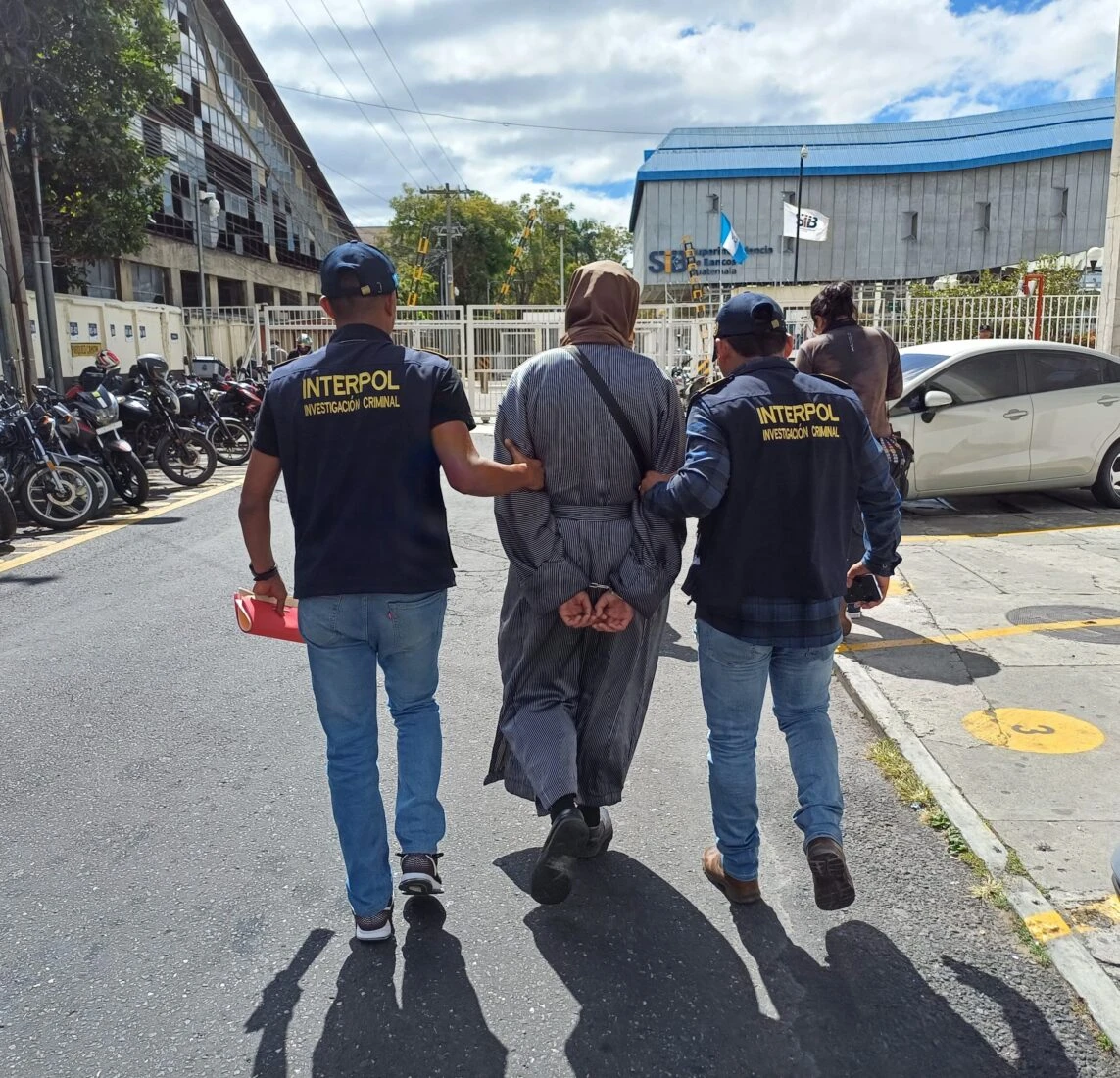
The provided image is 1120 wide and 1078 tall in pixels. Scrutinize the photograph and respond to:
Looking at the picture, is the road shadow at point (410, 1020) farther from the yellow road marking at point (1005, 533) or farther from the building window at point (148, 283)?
the building window at point (148, 283)

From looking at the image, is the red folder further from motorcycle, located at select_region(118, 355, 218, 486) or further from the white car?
motorcycle, located at select_region(118, 355, 218, 486)

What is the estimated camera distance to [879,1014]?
2.58 meters

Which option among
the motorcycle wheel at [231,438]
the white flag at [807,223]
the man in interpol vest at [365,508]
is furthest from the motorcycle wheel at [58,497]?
the white flag at [807,223]

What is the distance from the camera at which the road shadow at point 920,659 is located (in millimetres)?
5188

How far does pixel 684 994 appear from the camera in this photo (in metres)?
2.66

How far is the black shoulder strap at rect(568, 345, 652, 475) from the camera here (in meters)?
2.95

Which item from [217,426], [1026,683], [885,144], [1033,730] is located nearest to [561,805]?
[1033,730]

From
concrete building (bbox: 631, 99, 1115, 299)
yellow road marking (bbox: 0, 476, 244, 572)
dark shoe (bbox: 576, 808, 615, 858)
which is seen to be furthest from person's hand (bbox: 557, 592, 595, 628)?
concrete building (bbox: 631, 99, 1115, 299)

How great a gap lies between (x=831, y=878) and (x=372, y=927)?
4.29 feet

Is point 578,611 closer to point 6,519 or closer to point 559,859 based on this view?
point 559,859

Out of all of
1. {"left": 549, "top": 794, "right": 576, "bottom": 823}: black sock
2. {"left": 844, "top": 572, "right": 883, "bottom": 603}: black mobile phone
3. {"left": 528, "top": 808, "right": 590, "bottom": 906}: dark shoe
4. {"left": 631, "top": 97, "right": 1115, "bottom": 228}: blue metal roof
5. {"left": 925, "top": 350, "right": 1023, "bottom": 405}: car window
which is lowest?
{"left": 528, "top": 808, "right": 590, "bottom": 906}: dark shoe

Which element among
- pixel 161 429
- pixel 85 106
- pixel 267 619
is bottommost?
pixel 161 429

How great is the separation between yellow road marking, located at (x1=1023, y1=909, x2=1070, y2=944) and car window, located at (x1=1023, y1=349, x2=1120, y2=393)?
7616 mm

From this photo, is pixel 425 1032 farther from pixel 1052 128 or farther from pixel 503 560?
pixel 1052 128
